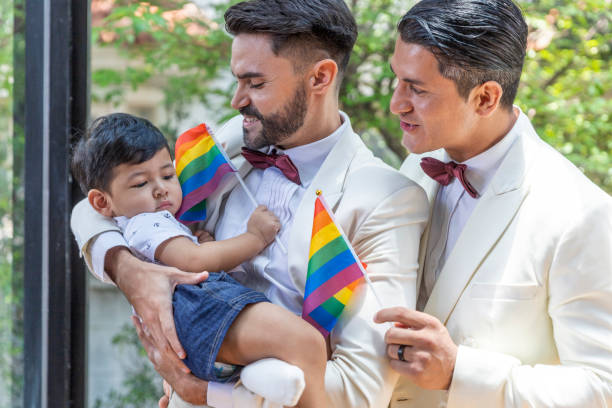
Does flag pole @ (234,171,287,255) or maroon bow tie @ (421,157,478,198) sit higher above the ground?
maroon bow tie @ (421,157,478,198)

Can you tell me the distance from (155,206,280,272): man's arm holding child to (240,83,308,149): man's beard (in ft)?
0.94

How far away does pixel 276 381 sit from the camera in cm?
170

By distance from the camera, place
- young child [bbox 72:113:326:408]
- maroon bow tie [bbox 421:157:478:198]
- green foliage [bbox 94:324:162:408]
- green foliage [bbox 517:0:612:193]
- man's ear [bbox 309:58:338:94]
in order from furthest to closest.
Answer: green foliage [bbox 94:324:162:408]
green foliage [bbox 517:0:612:193]
man's ear [bbox 309:58:338:94]
maroon bow tie [bbox 421:157:478:198]
young child [bbox 72:113:326:408]

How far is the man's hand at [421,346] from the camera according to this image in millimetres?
1864

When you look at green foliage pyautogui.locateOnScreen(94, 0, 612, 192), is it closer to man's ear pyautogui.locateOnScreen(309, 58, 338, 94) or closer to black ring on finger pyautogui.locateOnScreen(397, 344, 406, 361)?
man's ear pyautogui.locateOnScreen(309, 58, 338, 94)

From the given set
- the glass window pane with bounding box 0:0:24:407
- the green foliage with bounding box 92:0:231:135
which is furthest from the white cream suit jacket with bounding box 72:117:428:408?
the green foliage with bounding box 92:0:231:135

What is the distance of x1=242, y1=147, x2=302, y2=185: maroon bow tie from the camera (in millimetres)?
2242

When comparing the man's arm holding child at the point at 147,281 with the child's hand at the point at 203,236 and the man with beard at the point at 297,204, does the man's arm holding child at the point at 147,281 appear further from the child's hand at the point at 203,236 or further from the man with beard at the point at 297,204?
the child's hand at the point at 203,236

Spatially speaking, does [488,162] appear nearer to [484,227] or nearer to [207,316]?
[484,227]

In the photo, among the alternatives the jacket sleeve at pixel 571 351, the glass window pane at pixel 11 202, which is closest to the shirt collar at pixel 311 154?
the jacket sleeve at pixel 571 351

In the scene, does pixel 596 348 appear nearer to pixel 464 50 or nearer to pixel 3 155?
pixel 464 50

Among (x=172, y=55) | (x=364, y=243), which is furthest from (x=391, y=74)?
(x=364, y=243)

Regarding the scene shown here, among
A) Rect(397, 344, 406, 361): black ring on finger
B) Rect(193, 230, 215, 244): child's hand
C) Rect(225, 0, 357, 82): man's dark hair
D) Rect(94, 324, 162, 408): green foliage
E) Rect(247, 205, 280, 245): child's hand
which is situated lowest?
Rect(94, 324, 162, 408): green foliage

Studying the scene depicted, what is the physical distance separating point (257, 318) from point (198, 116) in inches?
118
